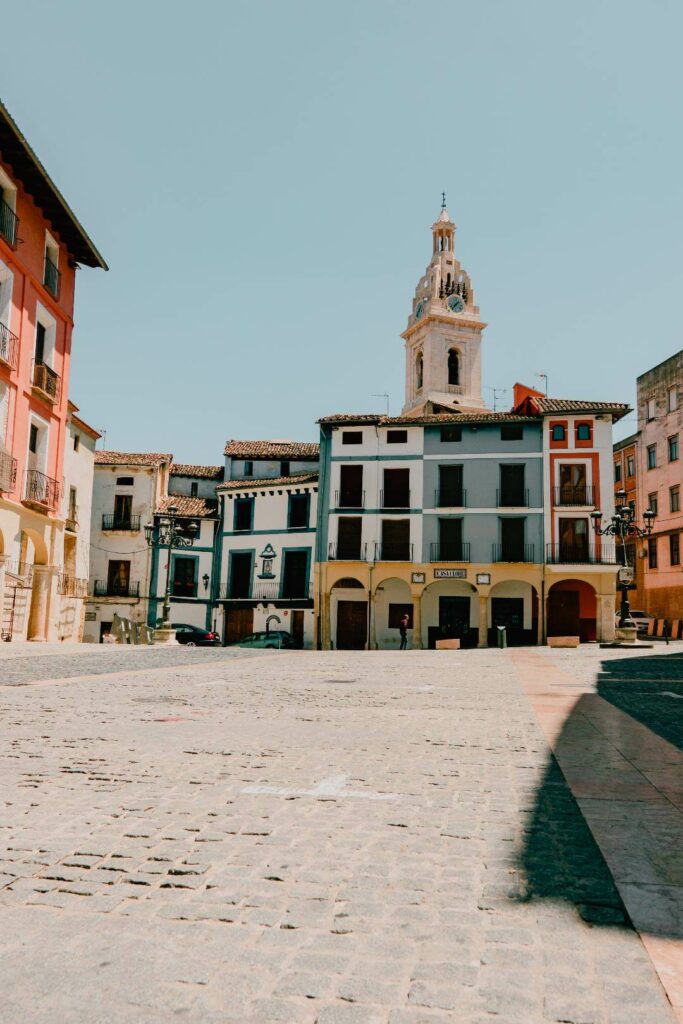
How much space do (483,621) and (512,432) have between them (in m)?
8.70

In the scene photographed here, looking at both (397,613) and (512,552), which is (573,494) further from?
(397,613)

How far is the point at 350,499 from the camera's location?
123ft

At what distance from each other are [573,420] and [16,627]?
2470 centimetres

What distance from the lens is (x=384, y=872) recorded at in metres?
3.24

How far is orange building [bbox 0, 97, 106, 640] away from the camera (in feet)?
67.1

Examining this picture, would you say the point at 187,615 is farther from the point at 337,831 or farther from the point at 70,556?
the point at 337,831

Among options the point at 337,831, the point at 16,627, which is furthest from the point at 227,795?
the point at 16,627

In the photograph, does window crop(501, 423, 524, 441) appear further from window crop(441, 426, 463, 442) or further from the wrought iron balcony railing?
the wrought iron balcony railing

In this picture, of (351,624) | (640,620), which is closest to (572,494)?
(640,620)

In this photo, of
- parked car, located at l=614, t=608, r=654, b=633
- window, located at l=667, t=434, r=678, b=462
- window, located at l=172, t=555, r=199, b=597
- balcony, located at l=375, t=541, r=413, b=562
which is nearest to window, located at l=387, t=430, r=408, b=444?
balcony, located at l=375, t=541, r=413, b=562

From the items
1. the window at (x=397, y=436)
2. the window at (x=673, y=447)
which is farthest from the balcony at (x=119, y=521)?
the window at (x=673, y=447)

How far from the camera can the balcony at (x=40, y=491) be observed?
21.9 meters

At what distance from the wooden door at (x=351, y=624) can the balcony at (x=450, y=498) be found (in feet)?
19.1

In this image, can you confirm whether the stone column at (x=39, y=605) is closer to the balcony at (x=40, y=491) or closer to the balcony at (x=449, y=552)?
the balcony at (x=40, y=491)
